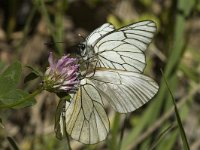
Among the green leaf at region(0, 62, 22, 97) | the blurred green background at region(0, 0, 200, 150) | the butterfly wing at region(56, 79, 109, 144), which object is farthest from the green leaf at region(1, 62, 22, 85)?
the blurred green background at region(0, 0, 200, 150)

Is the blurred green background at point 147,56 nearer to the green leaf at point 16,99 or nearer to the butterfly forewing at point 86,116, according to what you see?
the butterfly forewing at point 86,116

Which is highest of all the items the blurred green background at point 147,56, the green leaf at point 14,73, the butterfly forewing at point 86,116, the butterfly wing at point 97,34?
the green leaf at point 14,73

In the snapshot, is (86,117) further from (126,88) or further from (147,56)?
(147,56)

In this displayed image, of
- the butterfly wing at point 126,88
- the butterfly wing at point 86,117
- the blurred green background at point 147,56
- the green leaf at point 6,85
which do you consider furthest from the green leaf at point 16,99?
the blurred green background at point 147,56

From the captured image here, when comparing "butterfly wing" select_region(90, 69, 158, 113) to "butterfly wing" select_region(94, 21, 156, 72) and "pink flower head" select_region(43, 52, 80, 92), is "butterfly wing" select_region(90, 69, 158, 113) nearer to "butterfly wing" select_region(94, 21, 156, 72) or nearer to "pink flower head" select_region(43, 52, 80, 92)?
"butterfly wing" select_region(94, 21, 156, 72)

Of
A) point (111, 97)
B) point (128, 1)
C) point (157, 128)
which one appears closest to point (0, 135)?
point (157, 128)
